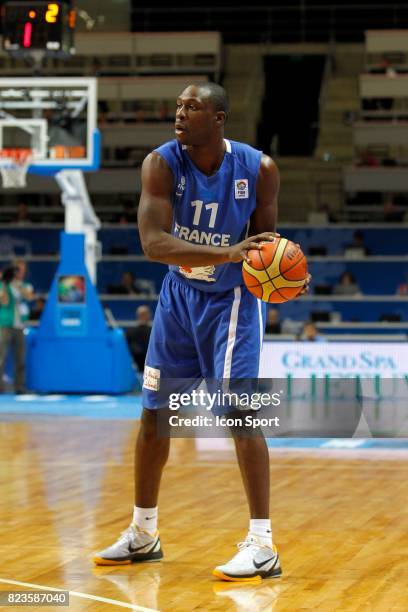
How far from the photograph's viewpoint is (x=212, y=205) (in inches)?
184

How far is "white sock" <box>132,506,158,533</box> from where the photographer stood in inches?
191

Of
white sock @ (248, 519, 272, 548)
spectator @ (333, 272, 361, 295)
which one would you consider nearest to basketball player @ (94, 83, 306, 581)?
white sock @ (248, 519, 272, 548)

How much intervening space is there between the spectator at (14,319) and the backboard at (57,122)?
165 cm

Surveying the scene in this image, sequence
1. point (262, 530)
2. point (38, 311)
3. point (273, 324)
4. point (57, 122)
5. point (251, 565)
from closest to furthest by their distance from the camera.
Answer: point (251, 565) → point (262, 530) → point (57, 122) → point (273, 324) → point (38, 311)

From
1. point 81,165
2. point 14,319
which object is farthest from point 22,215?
point 81,165

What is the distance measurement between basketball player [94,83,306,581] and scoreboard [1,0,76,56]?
10199 millimetres

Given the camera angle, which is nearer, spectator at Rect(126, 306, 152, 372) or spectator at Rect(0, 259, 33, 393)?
spectator at Rect(0, 259, 33, 393)

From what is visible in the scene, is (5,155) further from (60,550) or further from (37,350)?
(60,550)

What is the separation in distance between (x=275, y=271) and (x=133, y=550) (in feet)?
4.55

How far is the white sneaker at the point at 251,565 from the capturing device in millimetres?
4441

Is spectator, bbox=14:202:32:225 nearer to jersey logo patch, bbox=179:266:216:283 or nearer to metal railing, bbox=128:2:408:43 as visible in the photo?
metal railing, bbox=128:2:408:43

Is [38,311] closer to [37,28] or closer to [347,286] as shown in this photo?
[347,286]

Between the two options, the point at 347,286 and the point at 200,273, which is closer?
the point at 200,273

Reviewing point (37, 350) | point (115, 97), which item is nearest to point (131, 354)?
point (37, 350)
